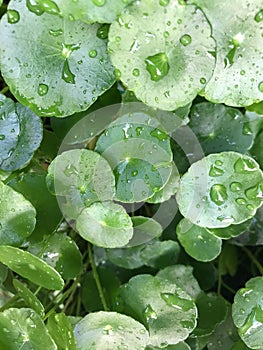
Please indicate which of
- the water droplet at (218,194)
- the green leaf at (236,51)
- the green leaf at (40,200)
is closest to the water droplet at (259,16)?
the green leaf at (236,51)

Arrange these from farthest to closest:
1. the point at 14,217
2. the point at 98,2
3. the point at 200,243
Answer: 1. the point at 200,243
2. the point at 14,217
3. the point at 98,2

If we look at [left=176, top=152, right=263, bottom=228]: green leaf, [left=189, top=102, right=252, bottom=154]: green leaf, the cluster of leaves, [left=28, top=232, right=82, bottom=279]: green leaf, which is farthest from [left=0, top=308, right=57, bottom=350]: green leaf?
[left=189, top=102, right=252, bottom=154]: green leaf

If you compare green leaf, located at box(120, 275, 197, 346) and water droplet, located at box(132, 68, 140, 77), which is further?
green leaf, located at box(120, 275, 197, 346)

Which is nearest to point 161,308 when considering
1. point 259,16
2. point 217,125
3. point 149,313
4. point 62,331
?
point 149,313

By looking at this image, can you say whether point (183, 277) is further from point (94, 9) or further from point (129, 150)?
point (94, 9)

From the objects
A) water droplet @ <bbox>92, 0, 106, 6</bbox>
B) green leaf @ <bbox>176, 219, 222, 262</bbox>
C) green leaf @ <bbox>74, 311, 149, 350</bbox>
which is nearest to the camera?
water droplet @ <bbox>92, 0, 106, 6</bbox>

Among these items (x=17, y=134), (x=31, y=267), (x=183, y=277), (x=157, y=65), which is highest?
(x=157, y=65)

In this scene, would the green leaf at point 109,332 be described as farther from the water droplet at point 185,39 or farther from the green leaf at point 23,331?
the water droplet at point 185,39

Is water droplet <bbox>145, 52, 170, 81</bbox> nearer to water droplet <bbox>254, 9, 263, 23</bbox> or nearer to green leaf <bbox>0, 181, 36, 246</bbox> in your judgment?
water droplet <bbox>254, 9, 263, 23</bbox>
